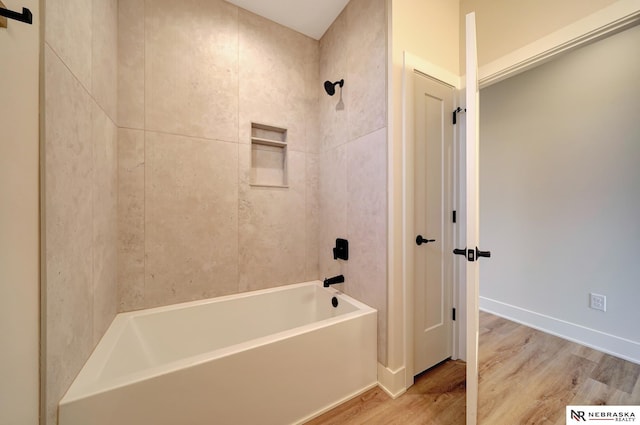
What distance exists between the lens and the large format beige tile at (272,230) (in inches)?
72.6

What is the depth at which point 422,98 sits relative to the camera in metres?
1.57

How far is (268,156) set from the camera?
2.01 meters

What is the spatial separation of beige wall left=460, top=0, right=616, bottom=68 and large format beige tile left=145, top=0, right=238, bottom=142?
1847 millimetres

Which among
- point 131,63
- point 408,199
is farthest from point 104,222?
point 408,199

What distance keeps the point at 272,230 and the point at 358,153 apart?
3.19 ft

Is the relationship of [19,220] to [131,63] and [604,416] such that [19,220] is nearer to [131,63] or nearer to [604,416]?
[131,63]

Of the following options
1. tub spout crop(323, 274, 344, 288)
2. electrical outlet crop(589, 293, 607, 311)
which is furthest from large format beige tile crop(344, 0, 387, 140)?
electrical outlet crop(589, 293, 607, 311)

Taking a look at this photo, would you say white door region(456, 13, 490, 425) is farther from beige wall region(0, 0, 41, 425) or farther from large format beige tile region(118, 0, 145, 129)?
large format beige tile region(118, 0, 145, 129)

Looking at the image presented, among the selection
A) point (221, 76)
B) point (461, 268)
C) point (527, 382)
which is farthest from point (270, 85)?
point (527, 382)

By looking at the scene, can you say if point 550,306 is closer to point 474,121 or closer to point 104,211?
point 474,121

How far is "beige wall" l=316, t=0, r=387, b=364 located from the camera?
150cm

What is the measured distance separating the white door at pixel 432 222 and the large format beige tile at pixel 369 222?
25 cm

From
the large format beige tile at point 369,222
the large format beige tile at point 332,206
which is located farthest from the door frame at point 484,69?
the large format beige tile at point 332,206

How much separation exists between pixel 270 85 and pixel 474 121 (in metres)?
1.59
